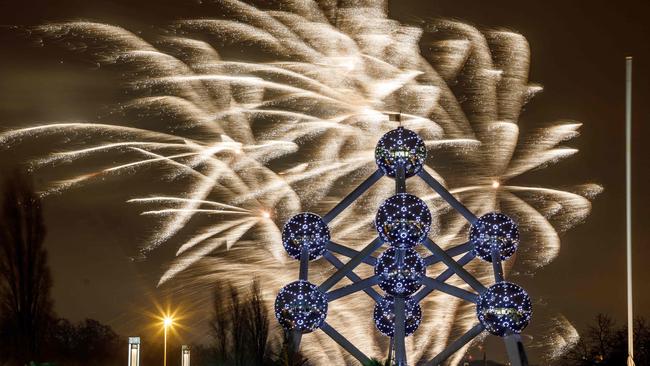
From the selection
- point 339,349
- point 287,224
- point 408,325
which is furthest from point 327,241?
point 339,349

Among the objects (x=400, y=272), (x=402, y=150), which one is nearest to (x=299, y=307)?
(x=400, y=272)

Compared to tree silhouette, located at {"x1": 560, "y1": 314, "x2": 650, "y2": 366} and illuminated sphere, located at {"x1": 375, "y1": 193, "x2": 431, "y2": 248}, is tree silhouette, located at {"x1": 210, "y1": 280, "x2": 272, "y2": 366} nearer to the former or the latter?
illuminated sphere, located at {"x1": 375, "y1": 193, "x2": 431, "y2": 248}

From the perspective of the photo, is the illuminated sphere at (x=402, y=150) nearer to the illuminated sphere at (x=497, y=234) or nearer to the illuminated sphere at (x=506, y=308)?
the illuminated sphere at (x=497, y=234)

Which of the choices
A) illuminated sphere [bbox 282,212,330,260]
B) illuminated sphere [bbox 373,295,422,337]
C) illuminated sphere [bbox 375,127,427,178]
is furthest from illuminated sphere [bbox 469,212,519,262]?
illuminated sphere [bbox 282,212,330,260]

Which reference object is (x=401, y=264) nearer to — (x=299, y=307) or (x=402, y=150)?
(x=299, y=307)

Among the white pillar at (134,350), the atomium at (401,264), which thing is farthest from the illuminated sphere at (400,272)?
the white pillar at (134,350)

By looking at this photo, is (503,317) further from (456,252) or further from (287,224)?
(287,224)
